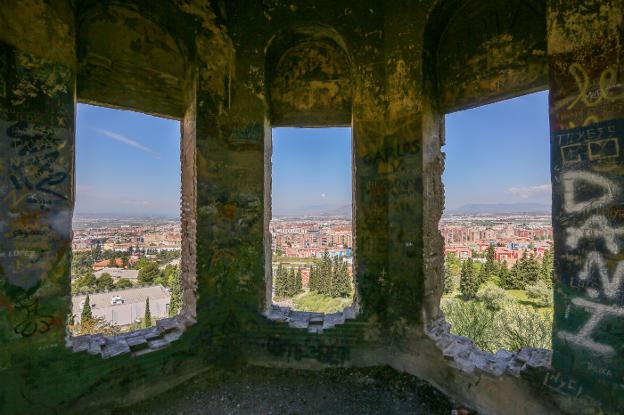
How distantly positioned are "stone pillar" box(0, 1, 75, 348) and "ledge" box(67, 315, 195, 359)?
341mm

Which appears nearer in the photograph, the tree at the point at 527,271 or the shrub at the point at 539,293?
the shrub at the point at 539,293

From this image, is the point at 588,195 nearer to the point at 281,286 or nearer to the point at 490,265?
the point at 490,265

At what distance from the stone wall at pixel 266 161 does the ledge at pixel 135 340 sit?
0.02 m

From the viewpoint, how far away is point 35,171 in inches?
121

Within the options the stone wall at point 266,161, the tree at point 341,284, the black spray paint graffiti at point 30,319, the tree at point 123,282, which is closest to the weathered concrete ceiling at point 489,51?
the stone wall at point 266,161

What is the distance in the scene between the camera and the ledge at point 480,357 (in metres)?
3.15

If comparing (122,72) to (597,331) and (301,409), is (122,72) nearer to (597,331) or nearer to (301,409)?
(301,409)

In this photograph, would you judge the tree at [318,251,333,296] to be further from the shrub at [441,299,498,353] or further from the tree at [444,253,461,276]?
the tree at [444,253,461,276]

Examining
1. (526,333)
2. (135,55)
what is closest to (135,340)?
(135,55)

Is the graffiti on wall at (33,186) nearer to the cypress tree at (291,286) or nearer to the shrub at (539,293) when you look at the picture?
the cypress tree at (291,286)

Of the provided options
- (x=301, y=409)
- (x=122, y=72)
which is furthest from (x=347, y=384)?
(x=122, y=72)

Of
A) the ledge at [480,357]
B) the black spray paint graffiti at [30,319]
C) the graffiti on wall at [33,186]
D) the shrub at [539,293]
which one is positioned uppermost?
the graffiti on wall at [33,186]

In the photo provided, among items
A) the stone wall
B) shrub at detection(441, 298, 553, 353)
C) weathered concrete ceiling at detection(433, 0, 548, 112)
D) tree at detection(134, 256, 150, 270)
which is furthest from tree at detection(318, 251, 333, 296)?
weathered concrete ceiling at detection(433, 0, 548, 112)

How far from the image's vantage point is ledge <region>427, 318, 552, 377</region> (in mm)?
3148
